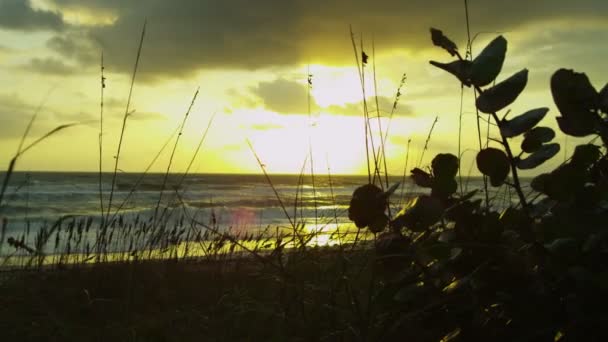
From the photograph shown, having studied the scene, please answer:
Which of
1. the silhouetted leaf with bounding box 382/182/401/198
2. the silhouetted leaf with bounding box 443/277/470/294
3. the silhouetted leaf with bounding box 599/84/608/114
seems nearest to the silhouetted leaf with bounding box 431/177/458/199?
the silhouetted leaf with bounding box 382/182/401/198

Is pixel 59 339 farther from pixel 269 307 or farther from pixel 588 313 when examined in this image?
pixel 588 313

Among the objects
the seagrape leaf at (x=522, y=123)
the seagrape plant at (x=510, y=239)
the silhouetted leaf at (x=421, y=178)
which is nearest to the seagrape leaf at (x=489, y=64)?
the seagrape plant at (x=510, y=239)

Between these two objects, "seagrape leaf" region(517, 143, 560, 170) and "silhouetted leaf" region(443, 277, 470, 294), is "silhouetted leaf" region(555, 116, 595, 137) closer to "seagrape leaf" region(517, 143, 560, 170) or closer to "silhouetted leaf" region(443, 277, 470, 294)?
"seagrape leaf" region(517, 143, 560, 170)

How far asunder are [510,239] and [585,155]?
23 centimetres

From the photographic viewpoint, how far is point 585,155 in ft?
3.27

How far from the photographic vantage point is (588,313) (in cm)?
95

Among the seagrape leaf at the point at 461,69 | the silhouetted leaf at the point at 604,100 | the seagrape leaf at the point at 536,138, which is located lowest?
the seagrape leaf at the point at 536,138

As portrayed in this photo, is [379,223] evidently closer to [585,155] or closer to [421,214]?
[421,214]

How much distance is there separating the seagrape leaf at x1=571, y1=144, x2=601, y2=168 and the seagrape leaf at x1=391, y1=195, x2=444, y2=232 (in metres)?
0.28

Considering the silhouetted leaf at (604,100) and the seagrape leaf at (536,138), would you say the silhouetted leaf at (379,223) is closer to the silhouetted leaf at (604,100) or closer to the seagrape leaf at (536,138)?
the seagrape leaf at (536,138)

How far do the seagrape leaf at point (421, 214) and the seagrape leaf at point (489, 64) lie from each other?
291 mm

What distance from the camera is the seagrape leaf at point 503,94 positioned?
965mm

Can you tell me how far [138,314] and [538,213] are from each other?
1.67 meters

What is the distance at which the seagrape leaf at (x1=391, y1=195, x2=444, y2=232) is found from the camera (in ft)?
3.78
